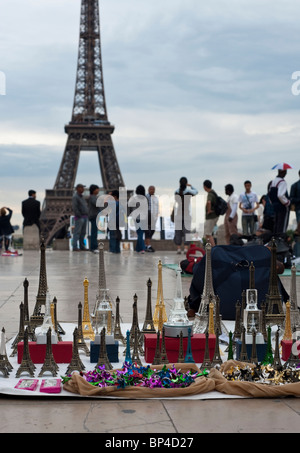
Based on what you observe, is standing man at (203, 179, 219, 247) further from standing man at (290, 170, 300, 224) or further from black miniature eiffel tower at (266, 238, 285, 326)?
black miniature eiffel tower at (266, 238, 285, 326)

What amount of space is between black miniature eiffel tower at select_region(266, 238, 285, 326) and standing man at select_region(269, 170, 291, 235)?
8961 millimetres

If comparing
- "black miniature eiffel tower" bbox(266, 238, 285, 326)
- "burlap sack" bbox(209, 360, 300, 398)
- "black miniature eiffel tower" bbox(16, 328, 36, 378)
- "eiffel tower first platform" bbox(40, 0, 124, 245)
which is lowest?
"burlap sack" bbox(209, 360, 300, 398)

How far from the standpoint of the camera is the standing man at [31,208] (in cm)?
2183

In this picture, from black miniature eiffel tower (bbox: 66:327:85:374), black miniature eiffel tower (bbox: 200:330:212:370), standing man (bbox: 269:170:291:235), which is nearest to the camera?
black miniature eiffel tower (bbox: 66:327:85:374)

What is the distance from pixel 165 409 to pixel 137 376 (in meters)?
0.44

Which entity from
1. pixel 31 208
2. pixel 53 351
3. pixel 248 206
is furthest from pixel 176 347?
pixel 31 208

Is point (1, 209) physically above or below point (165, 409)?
above

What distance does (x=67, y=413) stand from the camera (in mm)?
3441

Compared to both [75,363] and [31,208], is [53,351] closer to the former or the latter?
[75,363]

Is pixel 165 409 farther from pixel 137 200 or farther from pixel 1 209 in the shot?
pixel 1 209

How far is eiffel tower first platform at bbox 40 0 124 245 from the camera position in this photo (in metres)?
53.3

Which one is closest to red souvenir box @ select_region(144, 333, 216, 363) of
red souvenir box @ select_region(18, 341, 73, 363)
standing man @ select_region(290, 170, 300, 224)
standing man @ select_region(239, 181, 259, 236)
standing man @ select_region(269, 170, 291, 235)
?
red souvenir box @ select_region(18, 341, 73, 363)
